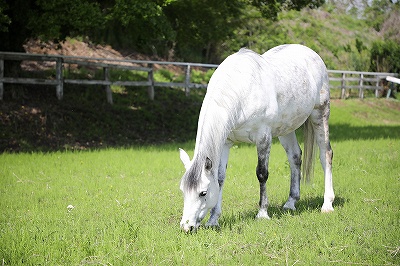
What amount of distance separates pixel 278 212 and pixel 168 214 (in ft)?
4.28

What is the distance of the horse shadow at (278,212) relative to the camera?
18.4 ft

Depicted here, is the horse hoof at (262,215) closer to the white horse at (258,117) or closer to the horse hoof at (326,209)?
the white horse at (258,117)

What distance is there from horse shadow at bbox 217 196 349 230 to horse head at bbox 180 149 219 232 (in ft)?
1.78

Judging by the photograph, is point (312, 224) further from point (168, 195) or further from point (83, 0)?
point (83, 0)

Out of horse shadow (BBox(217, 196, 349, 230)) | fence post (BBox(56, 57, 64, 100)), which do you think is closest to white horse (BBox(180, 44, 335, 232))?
horse shadow (BBox(217, 196, 349, 230))

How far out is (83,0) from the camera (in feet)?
41.4

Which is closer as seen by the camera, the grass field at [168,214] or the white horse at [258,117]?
the grass field at [168,214]

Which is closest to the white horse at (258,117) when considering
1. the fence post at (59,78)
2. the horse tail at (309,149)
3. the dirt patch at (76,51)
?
the horse tail at (309,149)

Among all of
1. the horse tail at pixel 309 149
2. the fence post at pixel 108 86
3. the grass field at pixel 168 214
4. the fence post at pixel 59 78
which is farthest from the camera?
the fence post at pixel 108 86

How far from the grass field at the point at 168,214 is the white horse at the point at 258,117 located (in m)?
0.31

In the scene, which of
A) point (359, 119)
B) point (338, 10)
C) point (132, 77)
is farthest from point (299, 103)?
point (338, 10)

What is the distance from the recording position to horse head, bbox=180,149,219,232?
474 centimetres

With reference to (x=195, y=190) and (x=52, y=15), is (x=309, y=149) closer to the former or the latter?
(x=195, y=190)

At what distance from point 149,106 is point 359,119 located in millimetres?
9156
